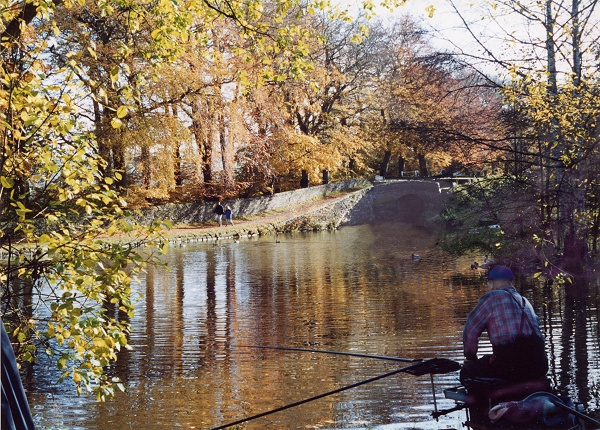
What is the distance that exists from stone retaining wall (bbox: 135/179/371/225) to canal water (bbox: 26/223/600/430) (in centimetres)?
1457

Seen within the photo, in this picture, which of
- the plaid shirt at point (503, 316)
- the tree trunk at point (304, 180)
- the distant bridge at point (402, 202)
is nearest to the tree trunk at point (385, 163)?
the distant bridge at point (402, 202)

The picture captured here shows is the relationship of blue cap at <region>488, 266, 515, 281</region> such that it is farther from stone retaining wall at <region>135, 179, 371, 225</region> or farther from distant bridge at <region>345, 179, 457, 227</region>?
distant bridge at <region>345, 179, 457, 227</region>

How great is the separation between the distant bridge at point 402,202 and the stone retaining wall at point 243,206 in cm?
305

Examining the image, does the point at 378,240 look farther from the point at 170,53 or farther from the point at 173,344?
the point at 170,53

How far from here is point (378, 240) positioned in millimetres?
35219

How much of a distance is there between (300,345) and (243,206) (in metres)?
31.7

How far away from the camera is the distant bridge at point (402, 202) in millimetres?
45344

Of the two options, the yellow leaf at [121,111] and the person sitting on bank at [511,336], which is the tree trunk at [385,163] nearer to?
the person sitting on bank at [511,336]

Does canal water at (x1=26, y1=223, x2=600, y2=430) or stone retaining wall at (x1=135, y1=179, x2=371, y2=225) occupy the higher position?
stone retaining wall at (x1=135, y1=179, x2=371, y2=225)

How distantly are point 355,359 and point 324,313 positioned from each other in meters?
4.23

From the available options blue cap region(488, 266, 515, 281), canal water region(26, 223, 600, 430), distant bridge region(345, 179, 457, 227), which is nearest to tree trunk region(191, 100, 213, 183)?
distant bridge region(345, 179, 457, 227)

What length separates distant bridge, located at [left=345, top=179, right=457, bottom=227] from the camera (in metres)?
45.3

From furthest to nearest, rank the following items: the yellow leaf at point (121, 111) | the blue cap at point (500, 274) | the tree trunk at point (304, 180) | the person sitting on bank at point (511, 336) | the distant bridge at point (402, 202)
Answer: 1. the tree trunk at point (304, 180)
2. the distant bridge at point (402, 202)
3. the blue cap at point (500, 274)
4. the person sitting on bank at point (511, 336)
5. the yellow leaf at point (121, 111)

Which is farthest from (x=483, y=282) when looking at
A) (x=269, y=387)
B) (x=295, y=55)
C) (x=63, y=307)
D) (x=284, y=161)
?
(x=284, y=161)
